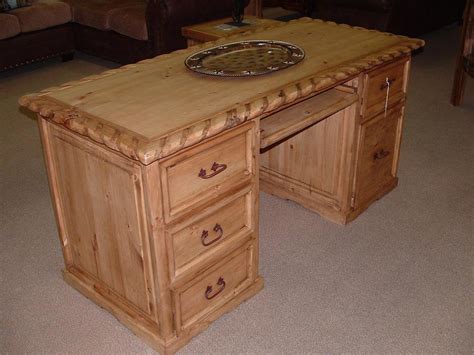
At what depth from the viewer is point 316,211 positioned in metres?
2.64

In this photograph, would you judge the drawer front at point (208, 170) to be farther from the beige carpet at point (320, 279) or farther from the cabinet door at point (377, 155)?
the cabinet door at point (377, 155)

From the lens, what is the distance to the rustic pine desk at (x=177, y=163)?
1671 millimetres

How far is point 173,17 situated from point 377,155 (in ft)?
5.98

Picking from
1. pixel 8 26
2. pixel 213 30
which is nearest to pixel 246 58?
pixel 213 30

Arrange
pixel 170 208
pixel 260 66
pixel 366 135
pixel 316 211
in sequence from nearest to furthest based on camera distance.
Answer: pixel 170 208 < pixel 260 66 < pixel 366 135 < pixel 316 211

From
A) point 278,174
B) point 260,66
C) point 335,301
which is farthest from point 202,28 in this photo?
point 335,301

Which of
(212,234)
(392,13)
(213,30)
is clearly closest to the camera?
(212,234)

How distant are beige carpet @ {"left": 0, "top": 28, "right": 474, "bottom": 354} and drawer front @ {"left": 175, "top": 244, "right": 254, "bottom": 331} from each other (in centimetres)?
7

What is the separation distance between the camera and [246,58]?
2.24 m

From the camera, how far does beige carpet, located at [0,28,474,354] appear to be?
77.0 inches

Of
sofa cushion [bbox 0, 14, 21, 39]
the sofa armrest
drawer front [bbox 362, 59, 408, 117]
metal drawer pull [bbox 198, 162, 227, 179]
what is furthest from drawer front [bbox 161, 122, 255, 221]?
sofa cushion [bbox 0, 14, 21, 39]

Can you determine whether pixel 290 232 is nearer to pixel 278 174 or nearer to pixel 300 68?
pixel 278 174

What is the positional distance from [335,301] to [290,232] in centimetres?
46

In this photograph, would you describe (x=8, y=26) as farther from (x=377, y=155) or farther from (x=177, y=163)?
(x=177, y=163)
